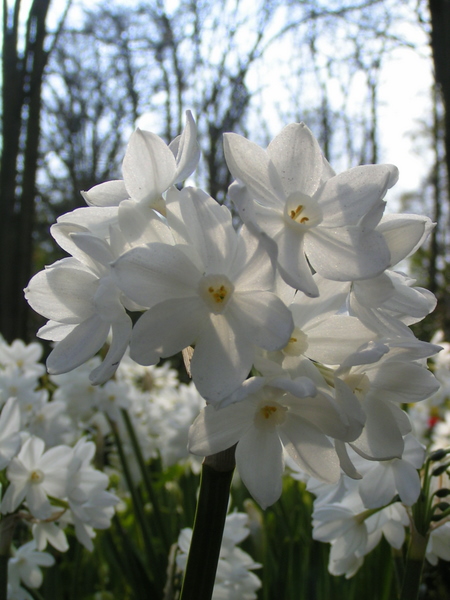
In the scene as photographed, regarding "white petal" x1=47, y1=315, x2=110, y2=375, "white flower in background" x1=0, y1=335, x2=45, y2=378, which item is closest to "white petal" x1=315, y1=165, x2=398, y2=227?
"white petal" x1=47, y1=315, x2=110, y2=375

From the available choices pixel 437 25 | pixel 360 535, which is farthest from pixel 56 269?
pixel 437 25

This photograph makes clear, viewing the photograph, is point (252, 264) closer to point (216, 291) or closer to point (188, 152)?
point (216, 291)

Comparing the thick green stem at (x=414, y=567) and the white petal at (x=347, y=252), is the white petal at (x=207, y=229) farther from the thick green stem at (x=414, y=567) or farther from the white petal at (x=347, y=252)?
the thick green stem at (x=414, y=567)

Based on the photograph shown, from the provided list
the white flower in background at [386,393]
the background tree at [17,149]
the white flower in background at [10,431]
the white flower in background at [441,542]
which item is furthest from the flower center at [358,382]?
the background tree at [17,149]

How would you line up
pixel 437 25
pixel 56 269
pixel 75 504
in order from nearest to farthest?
pixel 56 269 < pixel 75 504 < pixel 437 25

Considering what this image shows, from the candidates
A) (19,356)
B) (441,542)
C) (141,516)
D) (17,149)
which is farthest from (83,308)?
(17,149)

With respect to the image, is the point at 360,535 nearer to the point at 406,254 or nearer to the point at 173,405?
the point at 406,254

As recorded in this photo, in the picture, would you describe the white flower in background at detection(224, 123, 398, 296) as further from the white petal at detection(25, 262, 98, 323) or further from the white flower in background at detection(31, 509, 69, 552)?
the white flower in background at detection(31, 509, 69, 552)
